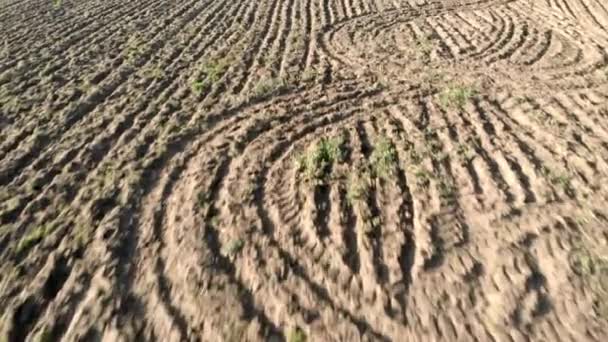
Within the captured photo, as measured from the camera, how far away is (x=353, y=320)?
13.7 feet

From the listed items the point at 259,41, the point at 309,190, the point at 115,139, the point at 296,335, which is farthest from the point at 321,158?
the point at 259,41

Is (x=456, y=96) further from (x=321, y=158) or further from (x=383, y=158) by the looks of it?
(x=321, y=158)

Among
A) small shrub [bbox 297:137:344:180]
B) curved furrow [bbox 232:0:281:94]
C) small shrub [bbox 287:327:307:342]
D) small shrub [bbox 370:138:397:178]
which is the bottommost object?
curved furrow [bbox 232:0:281:94]

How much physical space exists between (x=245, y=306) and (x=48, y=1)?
47.5 ft

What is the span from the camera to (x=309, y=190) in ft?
18.9

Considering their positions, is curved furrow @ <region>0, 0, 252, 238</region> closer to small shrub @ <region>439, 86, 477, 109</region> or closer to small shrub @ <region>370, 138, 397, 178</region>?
small shrub @ <region>370, 138, 397, 178</region>

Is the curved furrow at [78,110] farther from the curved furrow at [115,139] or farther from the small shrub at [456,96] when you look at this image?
the small shrub at [456,96]

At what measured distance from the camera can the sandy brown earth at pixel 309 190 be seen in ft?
14.0

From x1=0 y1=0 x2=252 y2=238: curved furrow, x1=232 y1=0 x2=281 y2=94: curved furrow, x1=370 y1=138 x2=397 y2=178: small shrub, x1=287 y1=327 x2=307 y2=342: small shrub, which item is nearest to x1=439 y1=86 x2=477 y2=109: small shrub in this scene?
x1=370 y1=138 x2=397 y2=178: small shrub

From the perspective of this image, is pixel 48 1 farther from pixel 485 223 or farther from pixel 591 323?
pixel 591 323

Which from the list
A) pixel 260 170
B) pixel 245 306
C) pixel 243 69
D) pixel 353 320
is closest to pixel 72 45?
pixel 243 69

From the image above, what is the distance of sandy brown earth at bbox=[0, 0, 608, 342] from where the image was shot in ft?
14.0

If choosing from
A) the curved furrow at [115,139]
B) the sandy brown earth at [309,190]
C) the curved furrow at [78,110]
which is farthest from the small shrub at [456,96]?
the curved furrow at [78,110]

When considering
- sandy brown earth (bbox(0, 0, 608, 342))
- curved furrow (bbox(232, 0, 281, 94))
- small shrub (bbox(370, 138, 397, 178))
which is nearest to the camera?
sandy brown earth (bbox(0, 0, 608, 342))
